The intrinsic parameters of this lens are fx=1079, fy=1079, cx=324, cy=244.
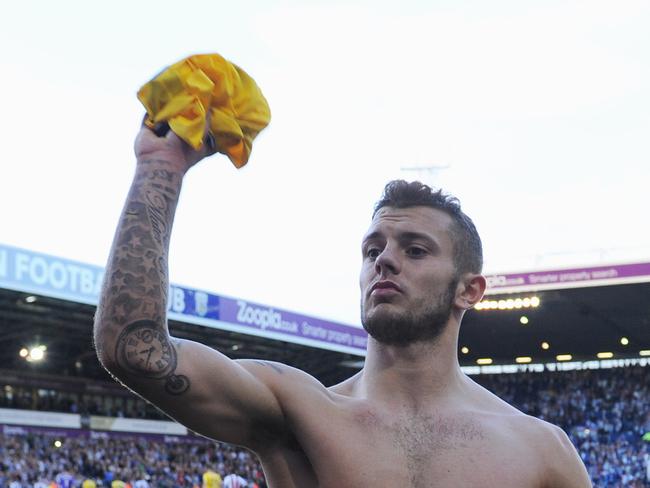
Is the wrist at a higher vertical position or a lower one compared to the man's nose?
higher

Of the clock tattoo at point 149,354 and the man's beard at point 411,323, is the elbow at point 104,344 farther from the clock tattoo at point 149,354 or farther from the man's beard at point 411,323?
the man's beard at point 411,323

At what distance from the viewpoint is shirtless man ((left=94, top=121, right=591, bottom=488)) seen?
257 cm

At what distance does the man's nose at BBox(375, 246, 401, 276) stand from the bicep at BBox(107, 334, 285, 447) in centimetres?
Answer: 44

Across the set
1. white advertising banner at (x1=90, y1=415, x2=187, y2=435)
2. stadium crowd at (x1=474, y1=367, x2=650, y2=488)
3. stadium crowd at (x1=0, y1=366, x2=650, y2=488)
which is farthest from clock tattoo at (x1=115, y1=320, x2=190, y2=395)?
stadium crowd at (x1=474, y1=367, x2=650, y2=488)

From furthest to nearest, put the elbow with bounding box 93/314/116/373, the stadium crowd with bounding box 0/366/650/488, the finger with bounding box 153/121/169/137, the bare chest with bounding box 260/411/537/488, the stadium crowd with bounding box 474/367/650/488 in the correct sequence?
the stadium crowd with bounding box 474/367/650/488 → the stadium crowd with bounding box 0/366/650/488 → the bare chest with bounding box 260/411/537/488 → the finger with bounding box 153/121/169/137 → the elbow with bounding box 93/314/116/373

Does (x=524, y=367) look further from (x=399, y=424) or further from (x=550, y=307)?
(x=399, y=424)

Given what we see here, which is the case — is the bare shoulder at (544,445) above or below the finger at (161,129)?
below

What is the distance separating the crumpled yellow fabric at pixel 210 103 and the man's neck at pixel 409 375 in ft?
2.56

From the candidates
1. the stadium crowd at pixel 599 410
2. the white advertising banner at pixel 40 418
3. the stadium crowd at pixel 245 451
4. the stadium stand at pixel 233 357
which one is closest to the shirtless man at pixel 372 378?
the stadium stand at pixel 233 357

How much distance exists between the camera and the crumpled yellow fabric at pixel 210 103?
100 inches

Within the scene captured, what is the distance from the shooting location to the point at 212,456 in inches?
1348

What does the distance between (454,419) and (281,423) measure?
0.51m

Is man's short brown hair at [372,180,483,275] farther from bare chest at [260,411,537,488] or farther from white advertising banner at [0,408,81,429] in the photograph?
white advertising banner at [0,408,81,429]

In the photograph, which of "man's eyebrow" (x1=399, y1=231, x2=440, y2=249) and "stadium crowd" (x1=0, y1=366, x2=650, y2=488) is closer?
"man's eyebrow" (x1=399, y1=231, x2=440, y2=249)
